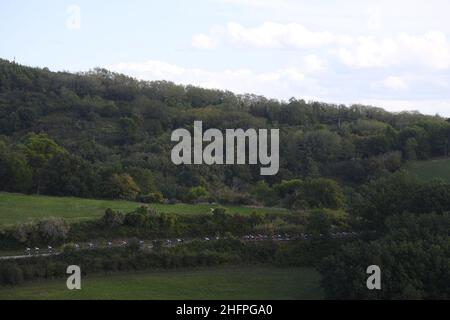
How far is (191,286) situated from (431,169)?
42.3m

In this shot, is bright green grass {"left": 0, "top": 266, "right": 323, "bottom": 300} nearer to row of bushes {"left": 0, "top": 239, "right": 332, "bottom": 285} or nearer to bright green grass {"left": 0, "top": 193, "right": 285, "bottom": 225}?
row of bushes {"left": 0, "top": 239, "right": 332, "bottom": 285}

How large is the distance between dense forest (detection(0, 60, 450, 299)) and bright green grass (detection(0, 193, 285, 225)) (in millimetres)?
2021

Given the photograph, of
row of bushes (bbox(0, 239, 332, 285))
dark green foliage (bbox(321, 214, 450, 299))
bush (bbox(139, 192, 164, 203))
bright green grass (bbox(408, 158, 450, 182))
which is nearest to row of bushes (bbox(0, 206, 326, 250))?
row of bushes (bbox(0, 239, 332, 285))

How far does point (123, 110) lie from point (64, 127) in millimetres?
10709

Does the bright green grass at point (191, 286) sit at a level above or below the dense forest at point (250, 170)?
below

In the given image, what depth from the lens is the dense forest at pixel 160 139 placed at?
45031mm

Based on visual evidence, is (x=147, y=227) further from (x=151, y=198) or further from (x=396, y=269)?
(x=396, y=269)

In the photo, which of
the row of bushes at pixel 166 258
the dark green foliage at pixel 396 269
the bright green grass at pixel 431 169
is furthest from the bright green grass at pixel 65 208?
the bright green grass at pixel 431 169

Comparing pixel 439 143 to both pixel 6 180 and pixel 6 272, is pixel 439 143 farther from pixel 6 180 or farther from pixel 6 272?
pixel 6 272

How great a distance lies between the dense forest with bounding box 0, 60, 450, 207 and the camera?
4503 cm

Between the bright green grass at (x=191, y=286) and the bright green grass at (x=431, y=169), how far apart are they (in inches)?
1314

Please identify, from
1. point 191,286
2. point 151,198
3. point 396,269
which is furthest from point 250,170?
point 396,269

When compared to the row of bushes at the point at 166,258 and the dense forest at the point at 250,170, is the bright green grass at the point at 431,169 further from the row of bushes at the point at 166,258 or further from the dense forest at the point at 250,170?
the row of bushes at the point at 166,258
